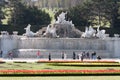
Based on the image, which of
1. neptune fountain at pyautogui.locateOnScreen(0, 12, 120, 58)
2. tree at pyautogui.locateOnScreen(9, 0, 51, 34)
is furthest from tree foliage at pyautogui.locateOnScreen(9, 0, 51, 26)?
neptune fountain at pyautogui.locateOnScreen(0, 12, 120, 58)

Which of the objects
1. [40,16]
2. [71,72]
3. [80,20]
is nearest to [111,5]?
[80,20]

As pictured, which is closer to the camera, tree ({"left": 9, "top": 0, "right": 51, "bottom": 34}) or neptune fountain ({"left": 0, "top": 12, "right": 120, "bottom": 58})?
neptune fountain ({"left": 0, "top": 12, "right": 120, "bottom": 58})

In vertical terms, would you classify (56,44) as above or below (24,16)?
below

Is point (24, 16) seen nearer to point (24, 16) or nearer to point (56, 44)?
point (24, 16)

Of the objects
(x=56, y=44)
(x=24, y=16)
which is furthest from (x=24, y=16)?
(x=56, y=44)

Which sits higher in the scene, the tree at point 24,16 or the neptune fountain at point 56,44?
the tree at point 24,16

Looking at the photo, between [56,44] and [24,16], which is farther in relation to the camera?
[24,16]

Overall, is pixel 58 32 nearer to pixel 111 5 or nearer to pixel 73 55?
pixel 73 55

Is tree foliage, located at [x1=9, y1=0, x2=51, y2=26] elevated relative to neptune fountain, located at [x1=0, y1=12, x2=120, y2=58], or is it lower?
elevated

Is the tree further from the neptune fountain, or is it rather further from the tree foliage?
the neptune fountain

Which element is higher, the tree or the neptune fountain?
the tree

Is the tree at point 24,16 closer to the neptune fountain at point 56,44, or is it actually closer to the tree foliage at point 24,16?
the tree foliage at point 24,16

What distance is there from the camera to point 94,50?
2077 inches

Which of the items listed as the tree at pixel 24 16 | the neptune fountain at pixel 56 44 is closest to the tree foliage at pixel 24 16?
the tree at pixel 24 16
